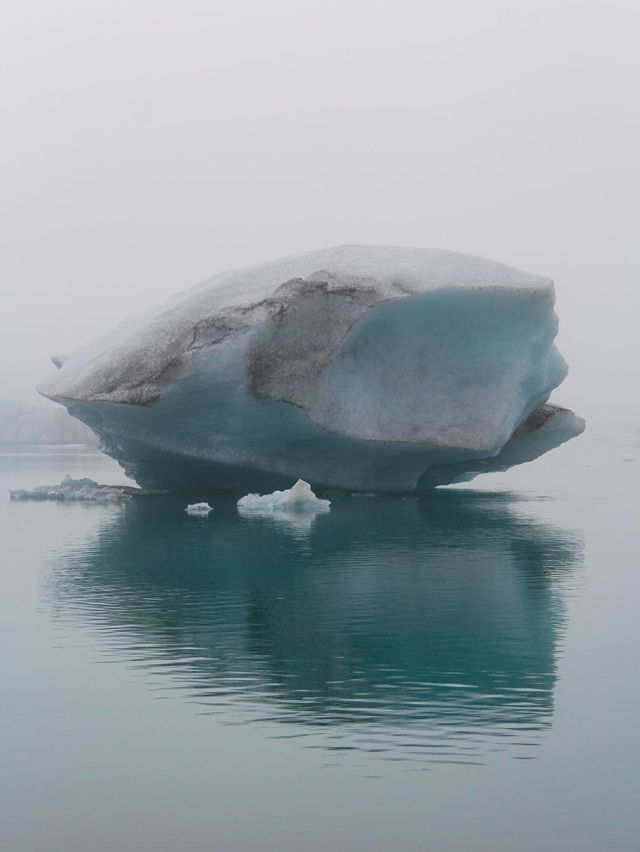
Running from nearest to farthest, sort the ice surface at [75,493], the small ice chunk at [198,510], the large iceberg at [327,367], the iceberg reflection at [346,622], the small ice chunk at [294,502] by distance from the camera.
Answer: the iceberg reflection at [346,622]
the large iceberg at [327,367]
the small ice chunk at [198,510]
the small ice chunk at [294,502]
the ice surface at [75,493]

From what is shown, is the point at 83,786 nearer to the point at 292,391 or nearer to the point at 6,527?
the point at 6,527

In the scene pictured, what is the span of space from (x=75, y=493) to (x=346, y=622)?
411 inches

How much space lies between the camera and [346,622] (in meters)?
6.21

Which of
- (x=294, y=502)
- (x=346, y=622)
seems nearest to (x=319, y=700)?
(x=346, y=622)

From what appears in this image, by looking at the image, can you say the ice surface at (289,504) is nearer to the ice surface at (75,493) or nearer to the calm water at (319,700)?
the ice surface at (75,493)

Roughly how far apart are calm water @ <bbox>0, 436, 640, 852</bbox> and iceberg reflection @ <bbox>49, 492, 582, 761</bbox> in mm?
Answer: 21

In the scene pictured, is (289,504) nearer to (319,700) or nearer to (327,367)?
(327,367)

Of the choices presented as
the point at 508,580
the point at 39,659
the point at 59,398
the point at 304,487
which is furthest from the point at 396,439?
the point at 39,659

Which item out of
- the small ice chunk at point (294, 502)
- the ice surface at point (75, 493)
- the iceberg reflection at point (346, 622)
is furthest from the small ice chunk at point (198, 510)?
the ice surface at point (75, 493)

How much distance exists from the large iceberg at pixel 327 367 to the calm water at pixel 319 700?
4230 mm

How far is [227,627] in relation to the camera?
609cm

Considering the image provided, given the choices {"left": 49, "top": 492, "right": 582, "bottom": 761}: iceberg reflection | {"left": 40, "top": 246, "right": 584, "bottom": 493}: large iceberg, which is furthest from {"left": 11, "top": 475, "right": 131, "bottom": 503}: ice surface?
{"left": 49, "top": 492, "right": 582, "bottom": 761}: iceberg reflection

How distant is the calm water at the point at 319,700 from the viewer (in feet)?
10.5

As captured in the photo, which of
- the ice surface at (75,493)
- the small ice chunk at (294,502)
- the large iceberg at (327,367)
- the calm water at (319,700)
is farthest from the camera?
the ice surface at (75,493)
